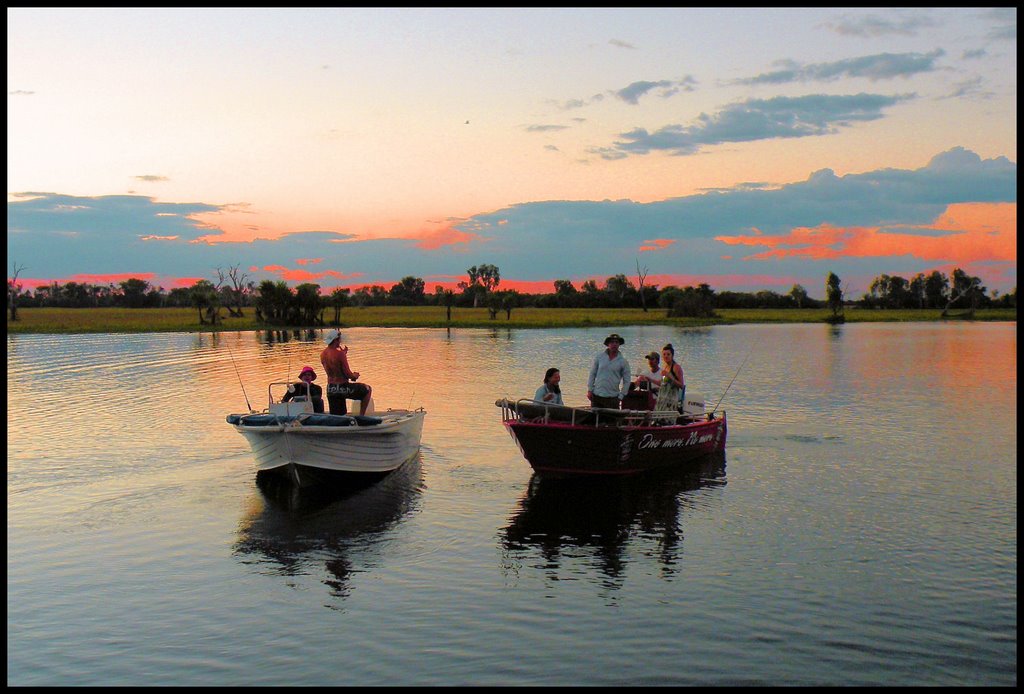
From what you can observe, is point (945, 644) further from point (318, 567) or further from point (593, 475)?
point (593, 475)

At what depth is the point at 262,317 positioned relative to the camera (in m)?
103

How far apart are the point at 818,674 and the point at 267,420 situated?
10.2m

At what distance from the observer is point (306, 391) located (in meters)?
16.7

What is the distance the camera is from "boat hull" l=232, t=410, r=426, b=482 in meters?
15.7

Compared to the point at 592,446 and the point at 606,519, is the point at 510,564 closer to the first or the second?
the point at 606,519

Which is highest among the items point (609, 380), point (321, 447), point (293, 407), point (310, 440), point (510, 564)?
point (609, 380)

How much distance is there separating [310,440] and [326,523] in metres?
1.89

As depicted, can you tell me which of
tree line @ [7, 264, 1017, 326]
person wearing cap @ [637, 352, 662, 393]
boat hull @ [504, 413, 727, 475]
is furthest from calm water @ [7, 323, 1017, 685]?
tree line @ [7, 264, 1017, 326]

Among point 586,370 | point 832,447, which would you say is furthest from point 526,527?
point 586,370

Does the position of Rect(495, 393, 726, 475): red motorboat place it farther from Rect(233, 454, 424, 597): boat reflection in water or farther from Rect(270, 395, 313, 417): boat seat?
Rect(270, 395, 313, 417): boat seat

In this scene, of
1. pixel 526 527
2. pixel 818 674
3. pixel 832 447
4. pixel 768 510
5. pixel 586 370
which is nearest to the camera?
pixel 818 674

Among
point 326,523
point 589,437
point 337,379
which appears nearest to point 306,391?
point 337,379

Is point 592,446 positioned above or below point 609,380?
below

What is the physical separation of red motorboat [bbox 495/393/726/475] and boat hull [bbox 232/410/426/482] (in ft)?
7.84
